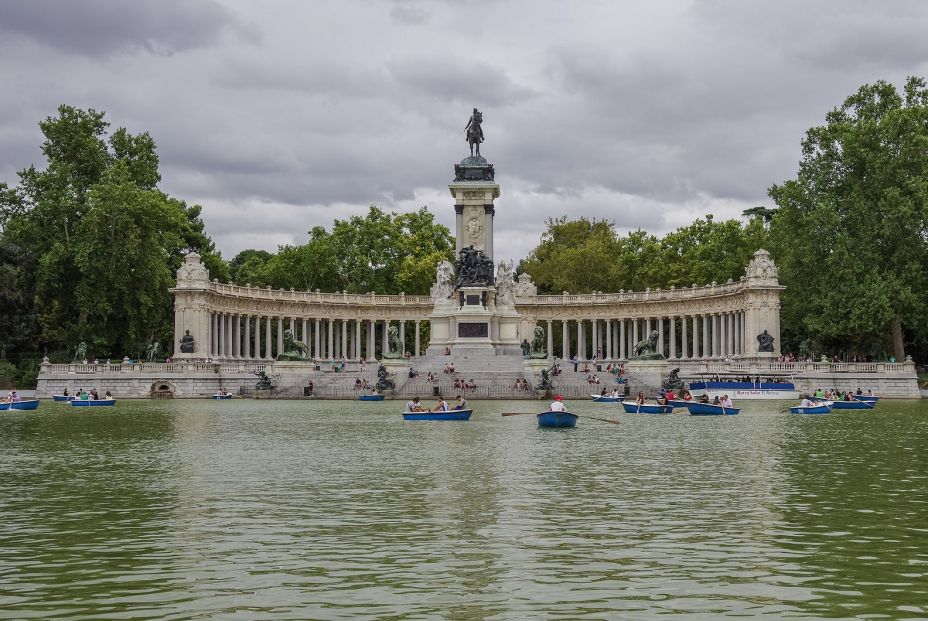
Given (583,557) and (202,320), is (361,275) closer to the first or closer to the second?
(202,320)

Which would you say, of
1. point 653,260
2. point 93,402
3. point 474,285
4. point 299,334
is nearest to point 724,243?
point 653,260

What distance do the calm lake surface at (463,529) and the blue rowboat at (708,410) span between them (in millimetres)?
16398

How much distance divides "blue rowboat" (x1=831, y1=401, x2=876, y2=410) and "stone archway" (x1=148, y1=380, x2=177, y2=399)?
43.4m

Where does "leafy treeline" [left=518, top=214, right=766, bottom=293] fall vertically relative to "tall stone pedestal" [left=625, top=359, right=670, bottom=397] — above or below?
above

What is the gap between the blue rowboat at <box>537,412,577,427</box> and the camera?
3906 centimetres

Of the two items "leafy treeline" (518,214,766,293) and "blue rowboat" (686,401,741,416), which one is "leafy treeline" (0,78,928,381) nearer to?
"leafy treeline" (518,214,766,293)

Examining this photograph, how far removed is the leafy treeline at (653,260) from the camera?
346ft

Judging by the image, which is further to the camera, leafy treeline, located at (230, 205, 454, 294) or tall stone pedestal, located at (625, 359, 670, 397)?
leafy treeline, located at (230, 205, 454, 294)

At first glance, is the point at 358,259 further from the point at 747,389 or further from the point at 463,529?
the point at 463,529

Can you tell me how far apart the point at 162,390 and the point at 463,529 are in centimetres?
6141

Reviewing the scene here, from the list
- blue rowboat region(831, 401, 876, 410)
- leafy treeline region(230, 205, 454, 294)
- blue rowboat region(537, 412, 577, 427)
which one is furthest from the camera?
leafy treeline region(230, 205, 454, 294)

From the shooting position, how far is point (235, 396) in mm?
74625

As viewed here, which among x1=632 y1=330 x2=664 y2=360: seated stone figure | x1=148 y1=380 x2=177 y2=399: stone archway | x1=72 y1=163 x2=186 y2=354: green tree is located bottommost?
x1=148 y1=380 x2=177 y2=399: stone archway

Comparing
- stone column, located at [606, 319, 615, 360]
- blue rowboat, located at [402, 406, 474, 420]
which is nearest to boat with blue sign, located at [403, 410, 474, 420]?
blue rowboat, located at [402, 406, 474, 420]
